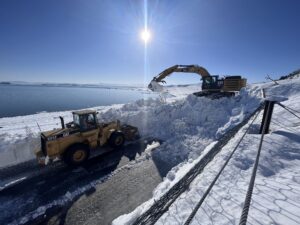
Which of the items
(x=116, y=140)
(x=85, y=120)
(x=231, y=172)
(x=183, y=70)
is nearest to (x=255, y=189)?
(x=231, y=172)

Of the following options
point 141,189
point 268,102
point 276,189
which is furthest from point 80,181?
point 268,102

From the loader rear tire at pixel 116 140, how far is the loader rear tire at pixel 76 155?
1.32 m

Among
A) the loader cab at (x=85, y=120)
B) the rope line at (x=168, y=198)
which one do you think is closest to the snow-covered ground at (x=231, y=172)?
the rope line at (x=168, y=198)

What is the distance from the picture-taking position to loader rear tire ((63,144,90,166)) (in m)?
7.46

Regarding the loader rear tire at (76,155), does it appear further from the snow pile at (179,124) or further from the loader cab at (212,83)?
the loader cab at (212,83)

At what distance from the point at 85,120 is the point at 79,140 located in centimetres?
92

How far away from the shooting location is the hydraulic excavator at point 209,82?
16188mm

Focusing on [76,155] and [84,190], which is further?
[76,155]

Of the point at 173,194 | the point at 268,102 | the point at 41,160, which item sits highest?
the point at 268,102

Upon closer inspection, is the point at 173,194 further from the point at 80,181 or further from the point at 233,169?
the point at 80,181

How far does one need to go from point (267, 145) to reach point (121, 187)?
4559 mm

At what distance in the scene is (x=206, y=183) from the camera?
12.4ft

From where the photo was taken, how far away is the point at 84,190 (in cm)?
596

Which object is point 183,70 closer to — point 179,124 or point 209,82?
point 209,82
